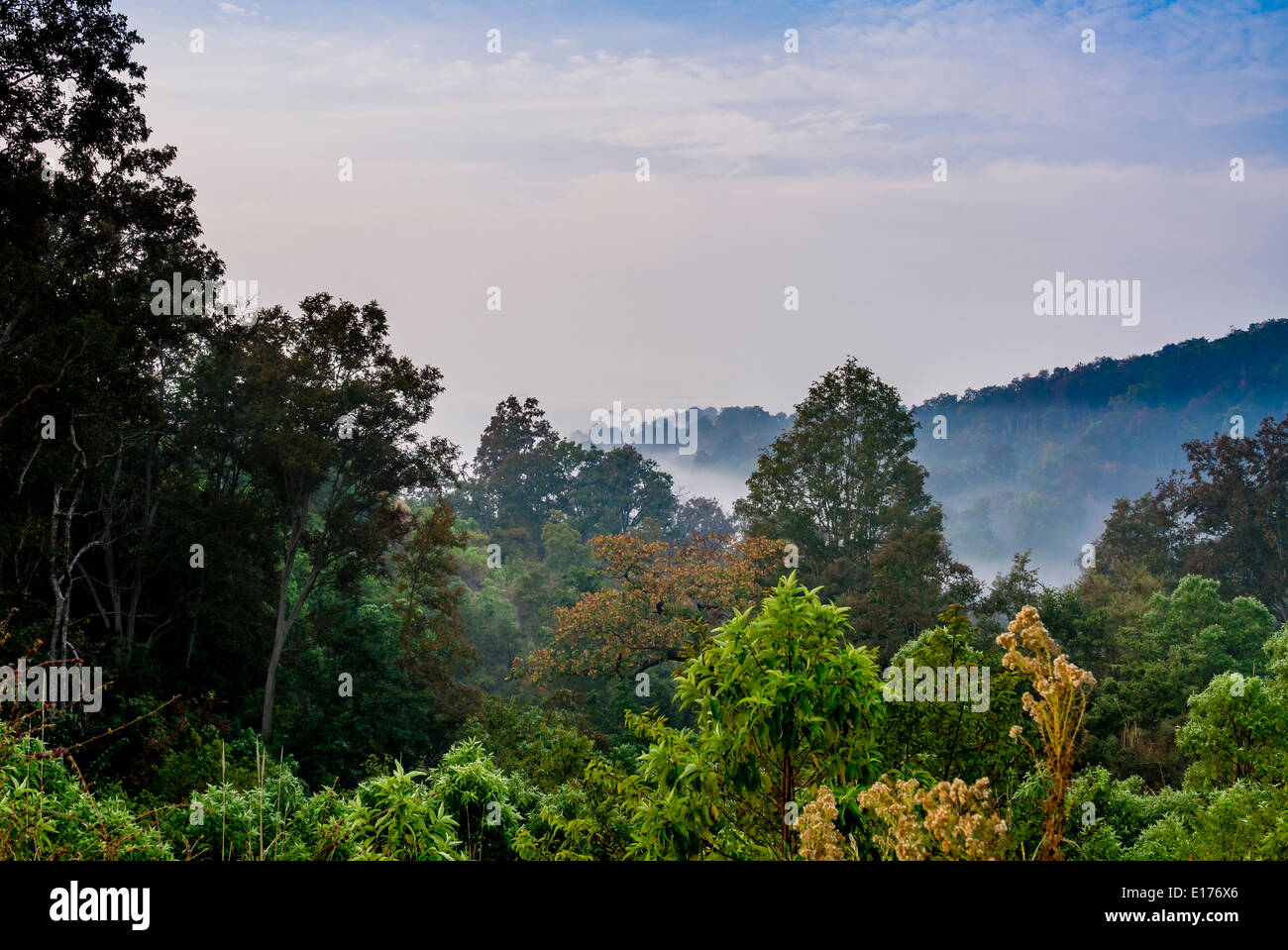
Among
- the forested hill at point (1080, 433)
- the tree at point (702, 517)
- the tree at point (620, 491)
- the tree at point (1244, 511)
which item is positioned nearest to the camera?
the tree at point (1244, 511)

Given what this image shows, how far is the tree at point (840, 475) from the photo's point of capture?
24969 millimetres

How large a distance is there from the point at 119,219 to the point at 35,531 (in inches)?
174

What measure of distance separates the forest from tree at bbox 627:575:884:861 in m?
0.02

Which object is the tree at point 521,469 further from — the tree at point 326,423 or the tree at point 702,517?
the tree at point 326,423

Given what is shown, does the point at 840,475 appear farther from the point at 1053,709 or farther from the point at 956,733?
the point at 1053,709

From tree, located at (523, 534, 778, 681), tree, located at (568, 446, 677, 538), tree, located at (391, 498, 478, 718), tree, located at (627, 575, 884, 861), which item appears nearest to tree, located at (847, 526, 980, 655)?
tree, located at (523, 534, 778, 681)

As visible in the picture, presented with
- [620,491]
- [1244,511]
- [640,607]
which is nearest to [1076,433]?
[620,491]

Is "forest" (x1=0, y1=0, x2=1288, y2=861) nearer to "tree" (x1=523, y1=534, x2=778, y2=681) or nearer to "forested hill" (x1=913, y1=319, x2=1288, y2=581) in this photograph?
"tree" (x1=523, y1=534, x2=778, y2=681)

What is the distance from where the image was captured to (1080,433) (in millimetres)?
76688

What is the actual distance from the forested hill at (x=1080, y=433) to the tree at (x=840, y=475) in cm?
4642

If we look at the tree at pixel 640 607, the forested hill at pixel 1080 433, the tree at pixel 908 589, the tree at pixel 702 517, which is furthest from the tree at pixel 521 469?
the forested hill at pixel 1080 433
